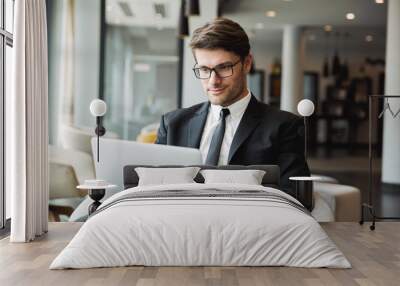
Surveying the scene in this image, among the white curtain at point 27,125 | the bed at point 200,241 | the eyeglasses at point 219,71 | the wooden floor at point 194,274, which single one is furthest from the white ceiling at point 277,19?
the bed at point 200,241

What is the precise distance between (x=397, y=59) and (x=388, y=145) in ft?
4.71

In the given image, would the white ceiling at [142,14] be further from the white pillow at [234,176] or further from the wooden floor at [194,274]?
the wooden floor at [194,274]

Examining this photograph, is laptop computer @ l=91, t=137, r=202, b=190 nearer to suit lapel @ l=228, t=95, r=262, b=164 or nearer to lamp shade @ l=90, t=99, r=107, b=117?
lamp shade @ l=90, t=99, r=107, b=117

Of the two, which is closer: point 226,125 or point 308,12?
point 226,125

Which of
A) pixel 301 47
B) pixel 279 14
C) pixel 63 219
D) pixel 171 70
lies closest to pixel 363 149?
pixel 301 47

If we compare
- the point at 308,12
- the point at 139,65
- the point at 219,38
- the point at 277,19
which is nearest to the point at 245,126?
the point at 219,38

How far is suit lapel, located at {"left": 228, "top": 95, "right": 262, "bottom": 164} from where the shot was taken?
5.55 m

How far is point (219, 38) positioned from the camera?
18.6 feet

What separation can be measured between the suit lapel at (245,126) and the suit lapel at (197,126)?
1.15 ft

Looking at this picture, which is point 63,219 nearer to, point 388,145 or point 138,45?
point 138,45

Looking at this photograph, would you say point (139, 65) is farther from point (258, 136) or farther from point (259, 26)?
point (259, 26)

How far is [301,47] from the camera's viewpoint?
13.6 m

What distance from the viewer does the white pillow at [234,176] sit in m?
5.14

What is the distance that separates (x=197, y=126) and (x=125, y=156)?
734 mm
